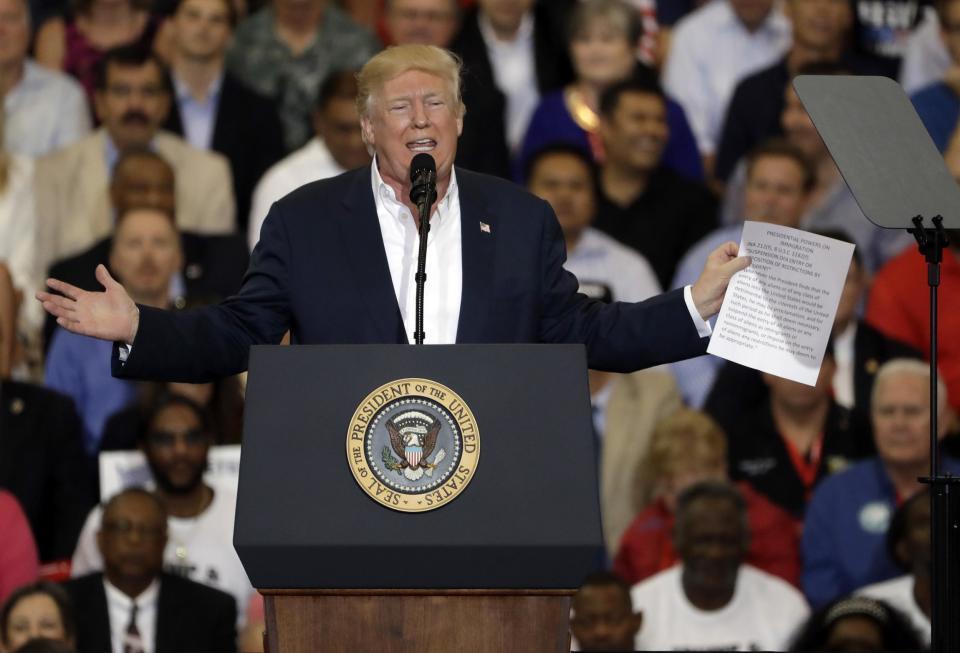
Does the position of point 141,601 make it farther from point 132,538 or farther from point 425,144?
point 425,144

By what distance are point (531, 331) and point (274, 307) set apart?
0.54 m

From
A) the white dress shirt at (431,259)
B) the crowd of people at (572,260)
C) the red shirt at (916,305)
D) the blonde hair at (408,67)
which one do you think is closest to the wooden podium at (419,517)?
the white dress shirt at (431,259)

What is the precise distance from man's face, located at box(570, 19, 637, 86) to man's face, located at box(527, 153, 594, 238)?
824mm

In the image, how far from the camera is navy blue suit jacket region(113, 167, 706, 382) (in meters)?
3.66

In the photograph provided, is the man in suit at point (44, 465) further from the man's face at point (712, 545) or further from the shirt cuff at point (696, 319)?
the shirt cuff at point (696, 319)

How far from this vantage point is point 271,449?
3.15 metres

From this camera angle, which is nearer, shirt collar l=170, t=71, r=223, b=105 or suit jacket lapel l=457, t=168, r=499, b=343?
suit jacket lapel l=457, t=168, r=499, b=343

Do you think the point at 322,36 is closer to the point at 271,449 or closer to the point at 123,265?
the point at 123,265

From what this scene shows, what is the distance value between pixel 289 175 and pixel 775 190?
6.63 ft

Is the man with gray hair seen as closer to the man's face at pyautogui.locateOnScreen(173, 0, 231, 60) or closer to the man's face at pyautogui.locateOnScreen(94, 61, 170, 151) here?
the man's face at pyautogui.locateOnScreen(94, 61, 170, 151)

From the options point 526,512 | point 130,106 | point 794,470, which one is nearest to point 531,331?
point 526,512

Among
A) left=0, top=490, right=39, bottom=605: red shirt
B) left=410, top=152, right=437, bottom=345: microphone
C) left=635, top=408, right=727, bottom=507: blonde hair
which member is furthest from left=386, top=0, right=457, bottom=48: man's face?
left=410, top=152, right=437, bottom=345: microphone

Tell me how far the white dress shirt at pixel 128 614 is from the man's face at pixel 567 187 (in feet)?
7.81

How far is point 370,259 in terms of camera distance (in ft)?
12.2
